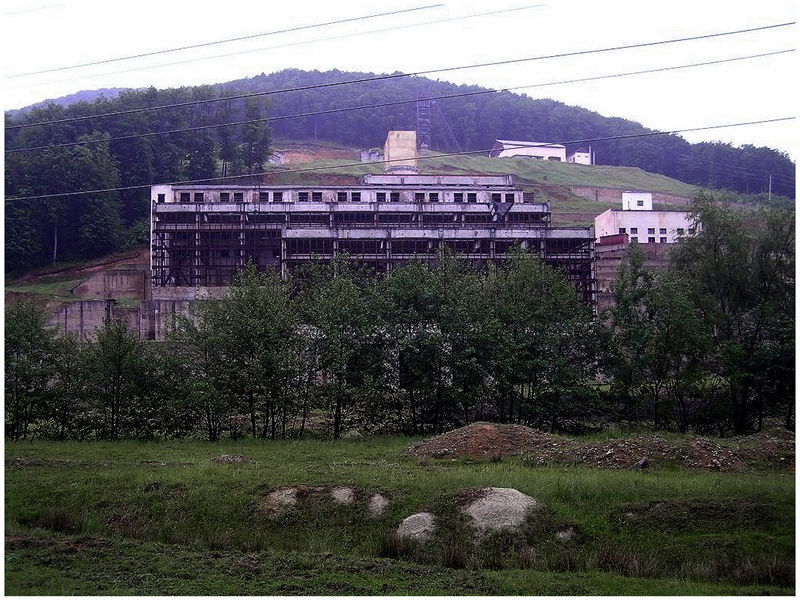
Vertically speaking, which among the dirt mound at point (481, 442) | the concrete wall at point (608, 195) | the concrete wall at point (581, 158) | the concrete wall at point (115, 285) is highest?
the concrete wall at point (581, 158)

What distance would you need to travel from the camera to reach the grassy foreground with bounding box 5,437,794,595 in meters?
13.0

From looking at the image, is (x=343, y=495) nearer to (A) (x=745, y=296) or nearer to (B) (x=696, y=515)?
(B) (x=696, y=515)

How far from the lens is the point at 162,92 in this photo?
342 feet


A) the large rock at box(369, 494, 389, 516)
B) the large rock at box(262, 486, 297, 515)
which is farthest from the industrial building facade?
the large rock at box(369, 494, 389, 516)

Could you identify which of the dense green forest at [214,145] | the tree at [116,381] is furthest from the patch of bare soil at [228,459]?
the dense green forest at [214,145]

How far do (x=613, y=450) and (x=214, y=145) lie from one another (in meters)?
85.7

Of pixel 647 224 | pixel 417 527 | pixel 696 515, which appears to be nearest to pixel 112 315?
pixel 417 527

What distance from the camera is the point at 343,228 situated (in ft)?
204

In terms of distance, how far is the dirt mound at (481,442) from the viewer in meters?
22.1

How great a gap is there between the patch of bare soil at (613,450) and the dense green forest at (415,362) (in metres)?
5.33

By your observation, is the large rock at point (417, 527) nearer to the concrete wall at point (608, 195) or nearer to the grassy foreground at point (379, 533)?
the grassy foreground at point (379, 533)

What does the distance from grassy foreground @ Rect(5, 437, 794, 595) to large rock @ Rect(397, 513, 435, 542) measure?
0.22m

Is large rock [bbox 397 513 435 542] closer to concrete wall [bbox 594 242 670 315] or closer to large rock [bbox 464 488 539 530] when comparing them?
large rock [bbox 464 488 539 530]

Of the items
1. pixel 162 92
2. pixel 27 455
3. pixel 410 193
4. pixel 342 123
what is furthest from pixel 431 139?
pixel 27 455
